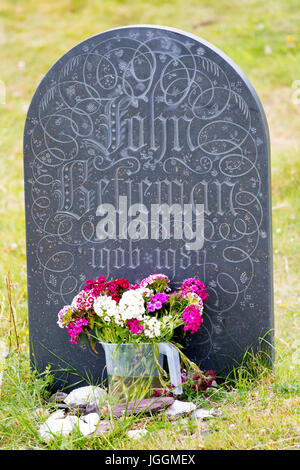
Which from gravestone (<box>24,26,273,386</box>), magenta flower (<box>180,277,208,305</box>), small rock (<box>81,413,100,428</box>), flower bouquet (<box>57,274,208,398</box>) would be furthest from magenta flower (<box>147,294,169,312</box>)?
small rock (<box>81,413,100,428</box>)

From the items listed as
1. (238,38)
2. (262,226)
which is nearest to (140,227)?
(262,226)

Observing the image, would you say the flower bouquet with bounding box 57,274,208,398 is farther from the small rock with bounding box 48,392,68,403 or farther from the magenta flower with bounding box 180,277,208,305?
the small rock with bounding box 48,392,68,403

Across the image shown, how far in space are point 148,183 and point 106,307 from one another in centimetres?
73

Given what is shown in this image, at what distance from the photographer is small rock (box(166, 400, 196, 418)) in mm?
2607

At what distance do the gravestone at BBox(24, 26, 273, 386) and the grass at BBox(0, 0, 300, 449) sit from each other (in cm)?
30

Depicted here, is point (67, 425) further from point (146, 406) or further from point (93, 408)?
point (146, 406)

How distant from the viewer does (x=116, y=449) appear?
2.32 m

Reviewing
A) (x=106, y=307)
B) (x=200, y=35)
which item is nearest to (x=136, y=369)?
(x=106, y=307)

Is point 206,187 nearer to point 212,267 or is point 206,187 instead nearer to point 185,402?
point 212,267

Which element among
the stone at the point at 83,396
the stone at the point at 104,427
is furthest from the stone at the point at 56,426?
the stone at the point at 83,396

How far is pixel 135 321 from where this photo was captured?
106 inches

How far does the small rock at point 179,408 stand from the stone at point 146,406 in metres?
0.02

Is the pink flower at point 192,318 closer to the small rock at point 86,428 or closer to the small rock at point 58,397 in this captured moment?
the small rock at point 86,428
